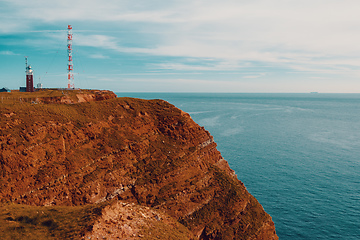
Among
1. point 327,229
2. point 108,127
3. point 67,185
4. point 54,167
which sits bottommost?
point 327,229

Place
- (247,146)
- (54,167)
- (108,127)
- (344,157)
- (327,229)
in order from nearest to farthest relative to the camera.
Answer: (54,167) < (108,127) < (327,229) < (344,157) < (247,146)

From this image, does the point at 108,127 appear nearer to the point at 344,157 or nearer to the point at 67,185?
the point at 67,185

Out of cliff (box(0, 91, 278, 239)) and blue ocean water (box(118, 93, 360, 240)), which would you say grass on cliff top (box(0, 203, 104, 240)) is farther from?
blue ocean water (box(118, 93, 360, 240))

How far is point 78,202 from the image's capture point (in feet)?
118

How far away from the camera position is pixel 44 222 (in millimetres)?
25172

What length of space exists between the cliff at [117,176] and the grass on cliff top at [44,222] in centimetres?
10

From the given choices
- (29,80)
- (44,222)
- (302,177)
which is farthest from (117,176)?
(302,177)

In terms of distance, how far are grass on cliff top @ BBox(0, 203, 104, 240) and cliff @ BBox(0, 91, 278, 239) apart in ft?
0.33

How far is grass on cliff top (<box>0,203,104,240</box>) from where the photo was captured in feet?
76.0

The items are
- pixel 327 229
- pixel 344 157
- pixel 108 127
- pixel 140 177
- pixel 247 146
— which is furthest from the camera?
pixel 247 146

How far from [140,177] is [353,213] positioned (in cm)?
5769

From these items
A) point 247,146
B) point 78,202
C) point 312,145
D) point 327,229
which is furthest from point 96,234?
point 312,145

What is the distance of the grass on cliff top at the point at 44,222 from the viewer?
912 inches

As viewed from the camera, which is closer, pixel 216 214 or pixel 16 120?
pixel 16 120
